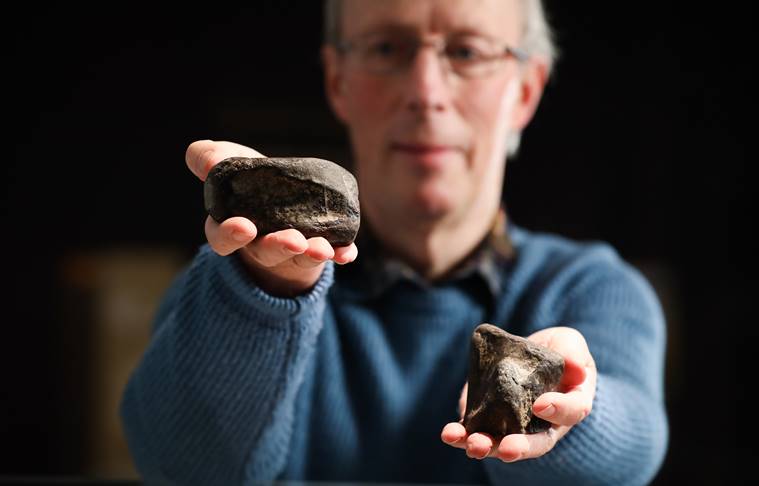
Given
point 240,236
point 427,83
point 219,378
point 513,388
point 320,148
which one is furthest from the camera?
point 320,148

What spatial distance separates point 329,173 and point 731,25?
1.43 metres

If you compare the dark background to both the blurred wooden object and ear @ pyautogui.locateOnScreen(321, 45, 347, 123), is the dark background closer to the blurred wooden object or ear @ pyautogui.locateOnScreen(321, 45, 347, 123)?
the blurred wooden object

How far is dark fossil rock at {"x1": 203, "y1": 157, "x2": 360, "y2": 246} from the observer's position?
81 centimetres

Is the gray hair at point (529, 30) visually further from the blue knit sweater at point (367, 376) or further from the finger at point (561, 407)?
the finger at point (561, 407)

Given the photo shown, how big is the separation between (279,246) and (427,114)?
1.57 ft

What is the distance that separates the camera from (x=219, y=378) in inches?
39.4

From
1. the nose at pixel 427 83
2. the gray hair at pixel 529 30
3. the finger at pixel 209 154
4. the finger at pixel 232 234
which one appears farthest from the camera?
the gray hair at pixel 529 30

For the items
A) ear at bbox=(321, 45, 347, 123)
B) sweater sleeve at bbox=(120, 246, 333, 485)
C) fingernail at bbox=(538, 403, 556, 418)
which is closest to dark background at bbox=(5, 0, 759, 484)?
ear at bbox=(321, 45, 347, 123)

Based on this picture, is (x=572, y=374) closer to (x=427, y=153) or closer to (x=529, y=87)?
(x=427, y=153)

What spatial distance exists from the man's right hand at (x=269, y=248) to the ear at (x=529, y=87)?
1.94ft

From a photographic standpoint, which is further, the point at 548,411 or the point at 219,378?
the point at 219,378

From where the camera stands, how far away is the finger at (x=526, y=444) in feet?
2.41

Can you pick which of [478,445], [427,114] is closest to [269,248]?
[478,445]

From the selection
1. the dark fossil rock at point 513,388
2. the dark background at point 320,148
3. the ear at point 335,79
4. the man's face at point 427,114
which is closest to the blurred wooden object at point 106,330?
the dark background at point 320,148
